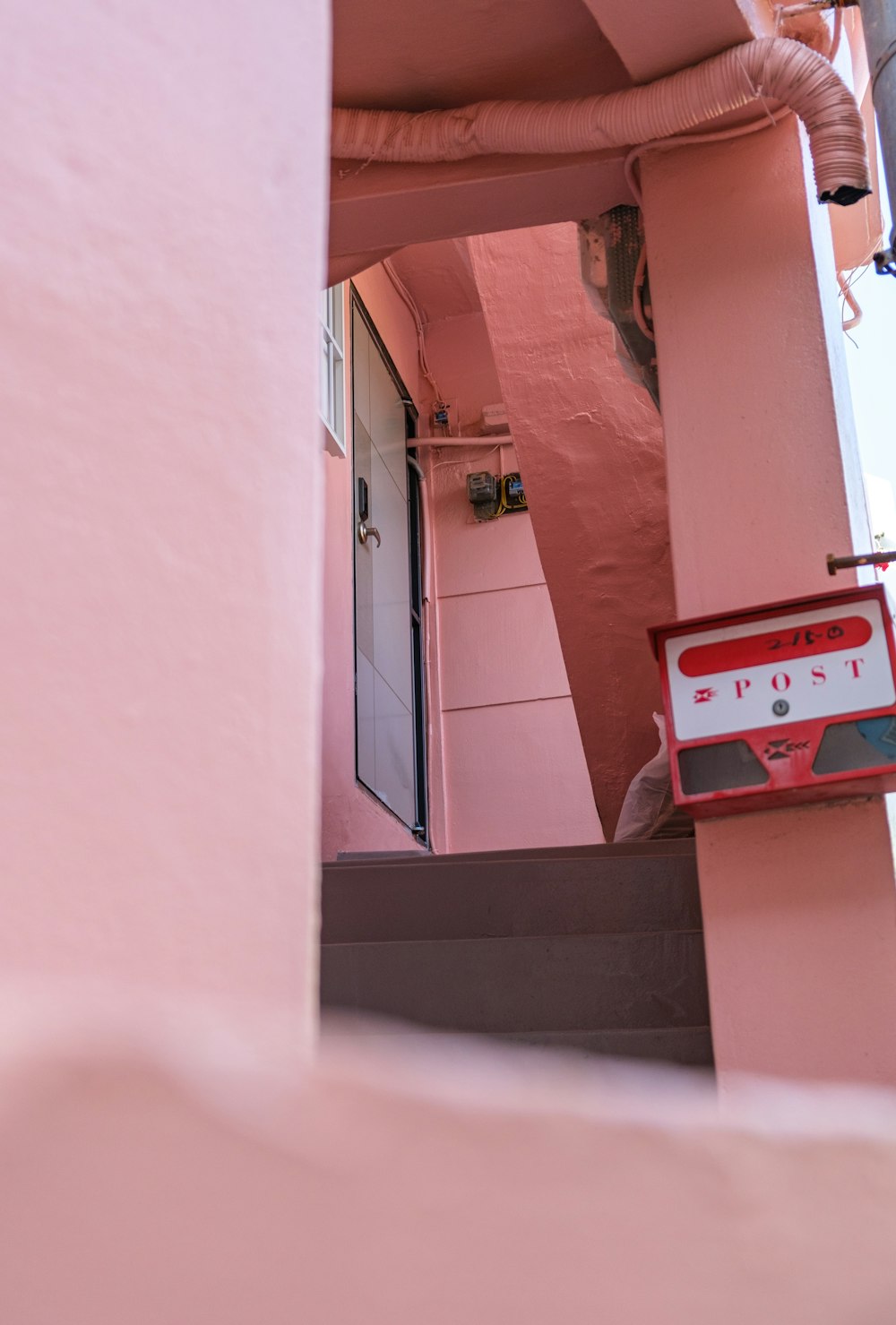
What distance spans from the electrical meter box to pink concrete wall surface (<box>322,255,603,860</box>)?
12.3ft

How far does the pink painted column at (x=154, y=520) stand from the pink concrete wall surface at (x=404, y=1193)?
17cm

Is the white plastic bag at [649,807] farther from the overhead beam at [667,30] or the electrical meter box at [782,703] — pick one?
the overhead beam at [667,30]

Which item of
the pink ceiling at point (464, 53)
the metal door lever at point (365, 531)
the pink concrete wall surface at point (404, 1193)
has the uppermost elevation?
the metal door lever at point (365, 531)

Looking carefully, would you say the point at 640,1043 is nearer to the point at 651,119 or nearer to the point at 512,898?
the point at 512,898

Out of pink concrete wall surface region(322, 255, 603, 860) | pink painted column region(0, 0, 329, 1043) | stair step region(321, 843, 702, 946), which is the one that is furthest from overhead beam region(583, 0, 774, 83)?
pink concrete wall surface region(322, 255, 603, 860)

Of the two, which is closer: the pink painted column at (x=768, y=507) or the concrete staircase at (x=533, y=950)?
the pink painted column at (x=768, y=507)

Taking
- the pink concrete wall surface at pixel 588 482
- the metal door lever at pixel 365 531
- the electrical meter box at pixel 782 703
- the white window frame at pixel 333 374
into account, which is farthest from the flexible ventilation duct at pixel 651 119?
the metal door lever at pixel 365 531

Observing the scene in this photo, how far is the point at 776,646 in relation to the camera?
9.06ft

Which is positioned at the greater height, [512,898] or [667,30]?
[667,30]

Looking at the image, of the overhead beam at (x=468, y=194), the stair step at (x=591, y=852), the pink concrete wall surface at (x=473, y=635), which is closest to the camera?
the overhead beam at (x=468, y=194)

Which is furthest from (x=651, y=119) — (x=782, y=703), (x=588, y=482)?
(x=588, y=482)

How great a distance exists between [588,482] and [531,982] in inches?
97.7

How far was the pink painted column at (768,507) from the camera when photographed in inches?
105

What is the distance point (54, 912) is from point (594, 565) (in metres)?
4.69
